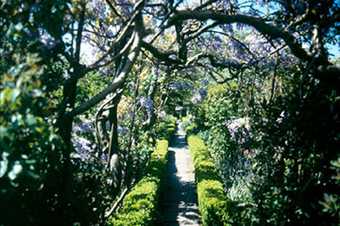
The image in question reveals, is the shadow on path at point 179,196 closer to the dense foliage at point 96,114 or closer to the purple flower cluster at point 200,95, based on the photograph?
the dense foliage at point 96,114

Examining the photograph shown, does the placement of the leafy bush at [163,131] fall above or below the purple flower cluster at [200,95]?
below

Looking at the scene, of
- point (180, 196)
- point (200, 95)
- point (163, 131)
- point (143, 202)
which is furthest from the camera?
point (200, 95)

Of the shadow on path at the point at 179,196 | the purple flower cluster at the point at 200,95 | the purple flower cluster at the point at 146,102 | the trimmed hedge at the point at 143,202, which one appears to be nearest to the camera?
the trimmed hedge at the point at 143,202

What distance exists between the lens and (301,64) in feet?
16.1

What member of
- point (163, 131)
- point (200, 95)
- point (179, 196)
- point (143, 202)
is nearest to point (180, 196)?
point (179, 196)

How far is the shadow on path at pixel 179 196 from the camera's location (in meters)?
10.6

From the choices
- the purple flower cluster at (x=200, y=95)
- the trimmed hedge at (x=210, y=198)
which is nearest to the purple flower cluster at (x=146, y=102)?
the trimmed hedge at (x=210, y=198)

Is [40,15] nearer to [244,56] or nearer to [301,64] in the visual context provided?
[301,64]

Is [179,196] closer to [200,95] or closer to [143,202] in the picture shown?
[143,202]

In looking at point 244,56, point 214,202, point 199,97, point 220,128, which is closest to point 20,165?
point 214,202

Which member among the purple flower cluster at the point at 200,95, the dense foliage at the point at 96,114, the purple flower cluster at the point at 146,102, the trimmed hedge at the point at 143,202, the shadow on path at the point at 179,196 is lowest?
the shadow on path at the point at 179,196

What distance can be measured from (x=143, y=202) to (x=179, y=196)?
15.7 feet

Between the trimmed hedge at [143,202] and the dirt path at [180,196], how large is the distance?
2.78 ft

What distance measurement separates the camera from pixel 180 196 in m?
12.9
